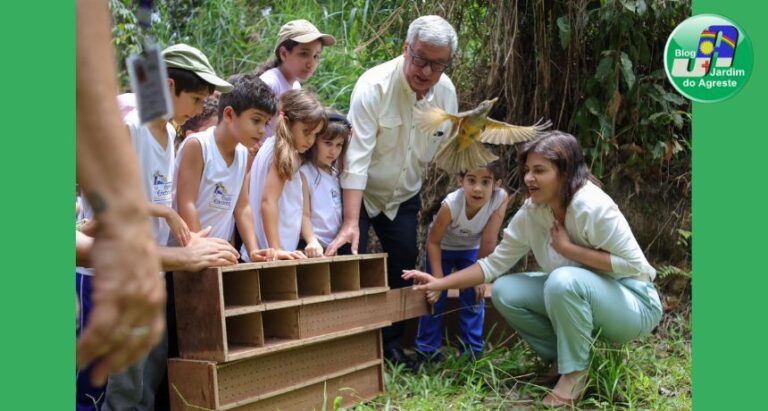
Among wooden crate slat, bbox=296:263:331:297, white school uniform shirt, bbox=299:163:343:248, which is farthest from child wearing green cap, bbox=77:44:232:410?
white school uniform shirt, bbox=299:163:343:248

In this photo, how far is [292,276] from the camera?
209 cm

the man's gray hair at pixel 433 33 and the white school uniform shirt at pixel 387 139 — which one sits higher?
the man's gray hair at pixel 433 33

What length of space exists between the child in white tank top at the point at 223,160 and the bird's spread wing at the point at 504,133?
0.75 metres

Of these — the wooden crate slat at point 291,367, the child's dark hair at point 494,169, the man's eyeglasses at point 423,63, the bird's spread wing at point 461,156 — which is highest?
the man's eyeglasses at point 423,63

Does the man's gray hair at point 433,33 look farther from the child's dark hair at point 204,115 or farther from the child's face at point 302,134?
the child's dark hair at point 204,115

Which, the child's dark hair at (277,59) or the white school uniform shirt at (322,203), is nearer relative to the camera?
the white school uniform shirt at (322,203)

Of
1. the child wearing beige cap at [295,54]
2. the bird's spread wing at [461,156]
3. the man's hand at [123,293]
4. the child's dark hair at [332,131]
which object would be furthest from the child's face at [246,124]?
the man's hand at [123,293]

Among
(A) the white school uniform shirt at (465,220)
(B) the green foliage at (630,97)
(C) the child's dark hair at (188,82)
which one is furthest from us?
(A) the white school uniform shirt at (465,220)

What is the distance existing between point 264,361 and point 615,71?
4.93 feet

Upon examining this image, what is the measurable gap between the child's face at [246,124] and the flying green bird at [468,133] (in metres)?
0.66

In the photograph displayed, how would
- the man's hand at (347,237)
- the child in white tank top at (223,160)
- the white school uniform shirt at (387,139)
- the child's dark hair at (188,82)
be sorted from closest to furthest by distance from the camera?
the child's dark hair at (188,82)
the child in white tank top at (223,160)
the man's hand at (347,237)
the white school uniform shirt at (387,139)

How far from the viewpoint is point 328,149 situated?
100.0 inches

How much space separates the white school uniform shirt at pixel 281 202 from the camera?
2.39 metres

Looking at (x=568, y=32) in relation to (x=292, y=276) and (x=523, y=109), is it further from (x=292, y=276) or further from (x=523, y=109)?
(x=292, y=276)
